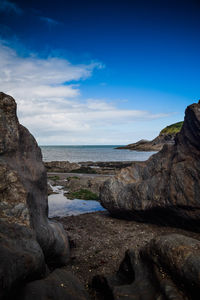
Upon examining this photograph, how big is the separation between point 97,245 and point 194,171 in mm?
7197

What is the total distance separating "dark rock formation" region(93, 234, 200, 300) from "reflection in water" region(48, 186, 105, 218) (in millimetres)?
12751

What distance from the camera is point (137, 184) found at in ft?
54.6

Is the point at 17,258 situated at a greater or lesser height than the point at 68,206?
greater

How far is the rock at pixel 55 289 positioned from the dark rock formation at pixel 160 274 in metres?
1.04

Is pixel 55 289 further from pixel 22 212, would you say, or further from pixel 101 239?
pixel 101 239

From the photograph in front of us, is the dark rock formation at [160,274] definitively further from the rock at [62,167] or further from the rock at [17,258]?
the rock at [62,167]

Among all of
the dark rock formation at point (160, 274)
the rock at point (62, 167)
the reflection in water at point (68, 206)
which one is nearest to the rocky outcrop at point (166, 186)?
the reflection in water at point (68, 206)

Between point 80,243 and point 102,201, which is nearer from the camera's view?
point 80,243

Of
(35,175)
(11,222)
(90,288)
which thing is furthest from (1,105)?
(90,288)

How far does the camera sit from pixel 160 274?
612 centimetres

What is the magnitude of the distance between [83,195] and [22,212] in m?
19.4

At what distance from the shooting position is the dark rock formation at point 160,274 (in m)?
5.38

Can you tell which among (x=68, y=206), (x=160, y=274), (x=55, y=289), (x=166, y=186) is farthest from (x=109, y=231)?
(x=55, y=289)

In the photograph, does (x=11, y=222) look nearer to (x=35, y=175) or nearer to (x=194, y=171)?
(x=35, y=175)
